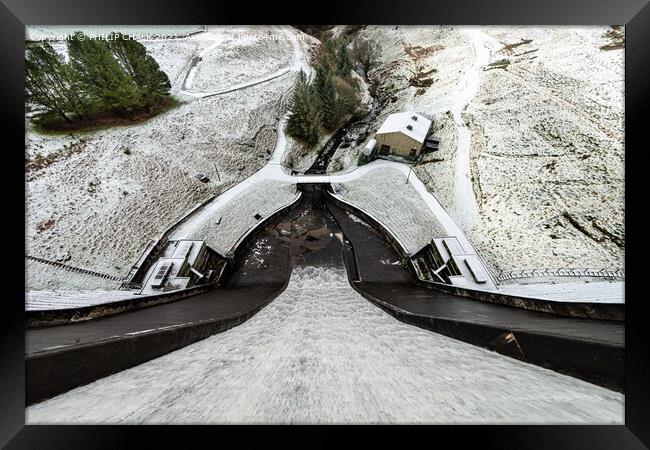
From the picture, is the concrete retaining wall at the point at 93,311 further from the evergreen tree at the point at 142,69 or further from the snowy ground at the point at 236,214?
the evergreen tree at the point at 142,69

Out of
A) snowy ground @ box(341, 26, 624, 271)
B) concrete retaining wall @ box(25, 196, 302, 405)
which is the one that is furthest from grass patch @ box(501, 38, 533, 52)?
concrete retaining wall @ box(25, 196, 302, 405)

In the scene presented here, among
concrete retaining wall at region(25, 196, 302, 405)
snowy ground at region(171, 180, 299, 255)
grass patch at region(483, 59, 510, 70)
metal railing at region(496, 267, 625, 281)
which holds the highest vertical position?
grass patch at region(483, 59, 510, 70)

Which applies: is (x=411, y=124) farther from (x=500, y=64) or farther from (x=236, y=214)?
(x=236, y=214)

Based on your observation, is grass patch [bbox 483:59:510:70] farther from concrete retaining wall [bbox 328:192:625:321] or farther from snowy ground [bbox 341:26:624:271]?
concrete retaining wall [bbox 328:192:625:321]
